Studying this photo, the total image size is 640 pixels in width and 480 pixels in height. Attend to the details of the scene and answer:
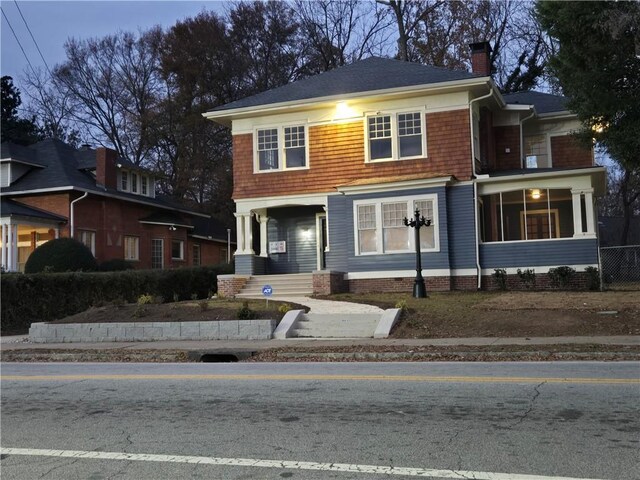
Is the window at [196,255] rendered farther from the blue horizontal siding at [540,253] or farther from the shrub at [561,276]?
the shrub at [561,276]

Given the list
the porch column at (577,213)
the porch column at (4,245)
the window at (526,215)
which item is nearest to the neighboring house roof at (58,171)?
the porch column at (4,245)

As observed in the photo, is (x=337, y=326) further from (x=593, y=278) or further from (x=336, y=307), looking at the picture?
(x=593, y=278)

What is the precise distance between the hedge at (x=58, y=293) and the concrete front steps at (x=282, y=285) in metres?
2.79

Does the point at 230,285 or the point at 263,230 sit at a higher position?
the point at 263,230

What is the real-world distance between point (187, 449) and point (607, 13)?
1238cm

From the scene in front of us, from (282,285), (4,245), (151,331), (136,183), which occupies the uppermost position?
(136,183)

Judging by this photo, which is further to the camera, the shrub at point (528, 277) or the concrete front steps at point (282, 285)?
the concrete front steps at point (282, 285)

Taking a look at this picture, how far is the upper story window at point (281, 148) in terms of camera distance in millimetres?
23922

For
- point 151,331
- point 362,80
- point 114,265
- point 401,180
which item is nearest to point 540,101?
point 362,80

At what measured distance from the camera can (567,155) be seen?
1027 inches

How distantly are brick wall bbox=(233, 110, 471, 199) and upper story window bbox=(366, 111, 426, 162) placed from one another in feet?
0.84

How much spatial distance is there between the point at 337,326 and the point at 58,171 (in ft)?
70.3

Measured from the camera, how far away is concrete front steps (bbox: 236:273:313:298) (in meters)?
21.7

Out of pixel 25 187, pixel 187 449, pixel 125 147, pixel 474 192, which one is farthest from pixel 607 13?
pixel 125 147
